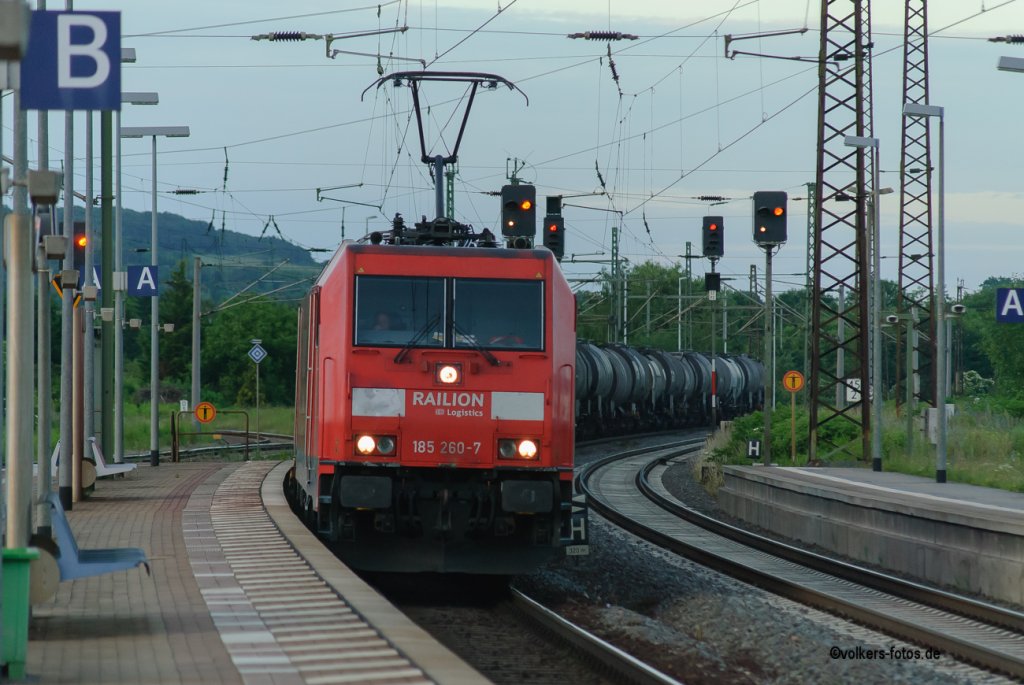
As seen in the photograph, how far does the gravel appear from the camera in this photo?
10.6 meters

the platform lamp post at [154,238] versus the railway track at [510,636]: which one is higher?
the platform lamp post at [154,238]

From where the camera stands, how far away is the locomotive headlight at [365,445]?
1330cm

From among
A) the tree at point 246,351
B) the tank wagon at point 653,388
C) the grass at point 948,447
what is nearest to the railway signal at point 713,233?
the grass at point 948,447

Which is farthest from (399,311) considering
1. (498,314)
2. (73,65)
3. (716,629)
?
(73,65)

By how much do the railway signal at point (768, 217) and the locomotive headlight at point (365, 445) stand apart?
1387cm

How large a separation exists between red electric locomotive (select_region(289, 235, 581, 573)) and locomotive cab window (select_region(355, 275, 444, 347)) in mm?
13

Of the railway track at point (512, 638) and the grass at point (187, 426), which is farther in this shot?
the grass at point (187, 426)

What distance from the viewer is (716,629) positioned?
42.1 feet

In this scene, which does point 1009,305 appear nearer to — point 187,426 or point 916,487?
point 916,487

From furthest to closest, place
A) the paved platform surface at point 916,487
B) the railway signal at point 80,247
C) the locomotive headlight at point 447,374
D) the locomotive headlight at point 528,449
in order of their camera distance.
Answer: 1. the railway signal at point 80,247
2. the paved platform surface at point 916,487
3. the locomotive headlight at point 447,374
4. the locomotive headlight at point 528,449

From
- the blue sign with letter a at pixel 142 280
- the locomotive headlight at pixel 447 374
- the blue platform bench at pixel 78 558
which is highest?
the blue sign with letter a at pixel 142 280

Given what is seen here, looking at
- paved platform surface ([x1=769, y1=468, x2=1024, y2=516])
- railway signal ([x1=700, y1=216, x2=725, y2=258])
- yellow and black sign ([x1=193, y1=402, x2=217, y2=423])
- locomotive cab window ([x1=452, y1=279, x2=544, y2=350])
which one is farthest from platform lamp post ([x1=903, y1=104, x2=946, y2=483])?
yellow and black sign ([x1=193, y1=402, x2=217, y2=423])

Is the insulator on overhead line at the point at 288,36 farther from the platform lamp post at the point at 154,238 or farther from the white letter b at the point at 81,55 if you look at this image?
the white letter b at the point at 81,55

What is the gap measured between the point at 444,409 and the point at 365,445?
807 millimetres
